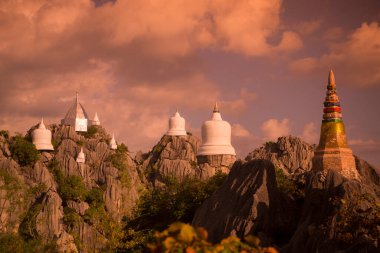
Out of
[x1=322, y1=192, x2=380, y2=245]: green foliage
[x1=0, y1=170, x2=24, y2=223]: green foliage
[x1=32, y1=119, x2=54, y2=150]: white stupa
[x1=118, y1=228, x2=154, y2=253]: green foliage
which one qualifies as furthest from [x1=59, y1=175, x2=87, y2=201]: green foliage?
[x1=322, y1=192, x2=380, y2=245]: green foliage

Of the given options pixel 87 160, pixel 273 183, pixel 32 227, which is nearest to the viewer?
pixel 273 183

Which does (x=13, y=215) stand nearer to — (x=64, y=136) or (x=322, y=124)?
(x=64, y=136)

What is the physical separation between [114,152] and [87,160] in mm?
4547

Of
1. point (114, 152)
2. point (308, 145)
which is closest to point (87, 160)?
point (114, 152)

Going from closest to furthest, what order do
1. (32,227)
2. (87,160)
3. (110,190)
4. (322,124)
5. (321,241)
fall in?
1. (321,241)
2. (322,124)
3. (32,227)
4. (110,190)
5. (87,160)

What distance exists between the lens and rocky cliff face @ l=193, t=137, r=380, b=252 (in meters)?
22.0

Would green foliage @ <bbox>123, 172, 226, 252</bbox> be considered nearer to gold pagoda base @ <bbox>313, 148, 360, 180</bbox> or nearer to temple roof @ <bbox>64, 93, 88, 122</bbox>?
gold pagoda base @ <bbox>313, 148, 360, 180</bbox>

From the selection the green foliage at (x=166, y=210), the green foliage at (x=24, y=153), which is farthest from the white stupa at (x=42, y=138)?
the green foliage at (x=166, y=210)

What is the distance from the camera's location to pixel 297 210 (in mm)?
27516

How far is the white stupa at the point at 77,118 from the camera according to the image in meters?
109

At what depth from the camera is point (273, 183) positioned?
27.2 metres

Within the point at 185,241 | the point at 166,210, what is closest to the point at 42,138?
the point at 166,210

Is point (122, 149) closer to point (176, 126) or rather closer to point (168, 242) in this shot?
point (176, 126)

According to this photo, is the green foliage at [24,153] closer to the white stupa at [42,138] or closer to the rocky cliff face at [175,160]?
the white stupa at [42,138]
